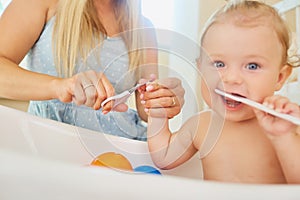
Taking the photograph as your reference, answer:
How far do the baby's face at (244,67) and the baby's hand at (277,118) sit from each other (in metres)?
0.07

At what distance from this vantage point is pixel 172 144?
2.21 feet

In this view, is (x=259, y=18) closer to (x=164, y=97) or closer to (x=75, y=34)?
(x=164, y=97)

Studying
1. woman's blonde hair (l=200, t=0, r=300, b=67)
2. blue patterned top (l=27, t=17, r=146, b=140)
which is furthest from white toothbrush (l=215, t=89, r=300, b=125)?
blue patterned top (l=27, t=17, r=146, b=140)

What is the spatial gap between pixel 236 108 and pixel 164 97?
5.1 inches

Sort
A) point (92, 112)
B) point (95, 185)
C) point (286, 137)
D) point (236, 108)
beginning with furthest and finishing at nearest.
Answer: point (92, 112) < point (236, 108) < point (286, 137) < point (95, 185)

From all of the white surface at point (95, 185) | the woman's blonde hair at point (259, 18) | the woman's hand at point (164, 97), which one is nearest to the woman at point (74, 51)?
the woman's hand at point (164, 97)

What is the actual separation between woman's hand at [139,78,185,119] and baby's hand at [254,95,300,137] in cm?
18

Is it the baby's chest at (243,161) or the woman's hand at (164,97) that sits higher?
the woman's hand at (164,97)

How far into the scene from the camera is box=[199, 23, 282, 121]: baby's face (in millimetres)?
615

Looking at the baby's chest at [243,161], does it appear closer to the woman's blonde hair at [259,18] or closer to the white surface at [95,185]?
the woman's blonde hair at [259,18]

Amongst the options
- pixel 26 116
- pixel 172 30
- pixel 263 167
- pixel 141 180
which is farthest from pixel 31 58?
pixel 141 180

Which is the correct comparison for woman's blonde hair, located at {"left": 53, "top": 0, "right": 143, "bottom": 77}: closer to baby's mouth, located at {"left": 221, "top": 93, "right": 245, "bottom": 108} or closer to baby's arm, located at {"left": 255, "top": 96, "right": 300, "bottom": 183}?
baby's mouth, located at {"left": 221, "top": 93, "right": 245, "bottom": 108}

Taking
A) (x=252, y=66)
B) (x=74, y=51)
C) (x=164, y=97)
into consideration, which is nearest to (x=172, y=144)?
(x=164, y=97)

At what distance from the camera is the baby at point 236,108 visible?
0.58 m
